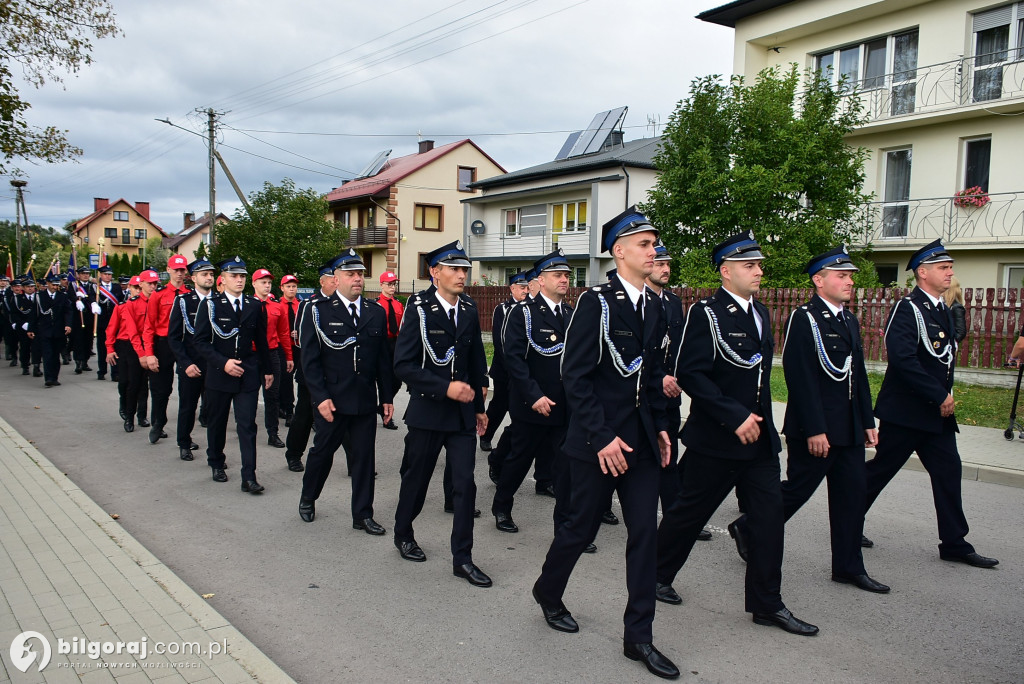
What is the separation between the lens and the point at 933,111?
66.1 feet

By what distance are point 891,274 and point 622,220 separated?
20916 millimetres

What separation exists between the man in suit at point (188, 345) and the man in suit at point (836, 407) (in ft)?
18.2

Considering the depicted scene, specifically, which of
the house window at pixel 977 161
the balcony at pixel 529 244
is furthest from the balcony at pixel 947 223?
the balcony at pixel 529 244

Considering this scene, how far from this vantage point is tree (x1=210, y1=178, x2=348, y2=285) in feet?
115

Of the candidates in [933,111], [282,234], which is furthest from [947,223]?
[282,234]

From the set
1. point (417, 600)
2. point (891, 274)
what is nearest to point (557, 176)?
point (891, 274)

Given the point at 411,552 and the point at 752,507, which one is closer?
the point at 752,507

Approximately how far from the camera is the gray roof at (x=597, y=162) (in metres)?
32.8

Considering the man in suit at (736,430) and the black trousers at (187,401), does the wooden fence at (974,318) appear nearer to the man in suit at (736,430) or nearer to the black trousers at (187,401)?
the man in suit at (736,430)

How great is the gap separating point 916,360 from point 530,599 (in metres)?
3.14

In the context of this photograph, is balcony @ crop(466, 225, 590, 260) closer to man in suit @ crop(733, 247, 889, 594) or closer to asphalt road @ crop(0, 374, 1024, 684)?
asphalt road @ crop(0, 374, 1024, 684)

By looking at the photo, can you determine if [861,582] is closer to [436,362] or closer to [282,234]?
[436,362]

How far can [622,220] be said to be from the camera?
13.4 feet

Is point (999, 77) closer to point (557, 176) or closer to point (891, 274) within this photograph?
point (891, 274)
